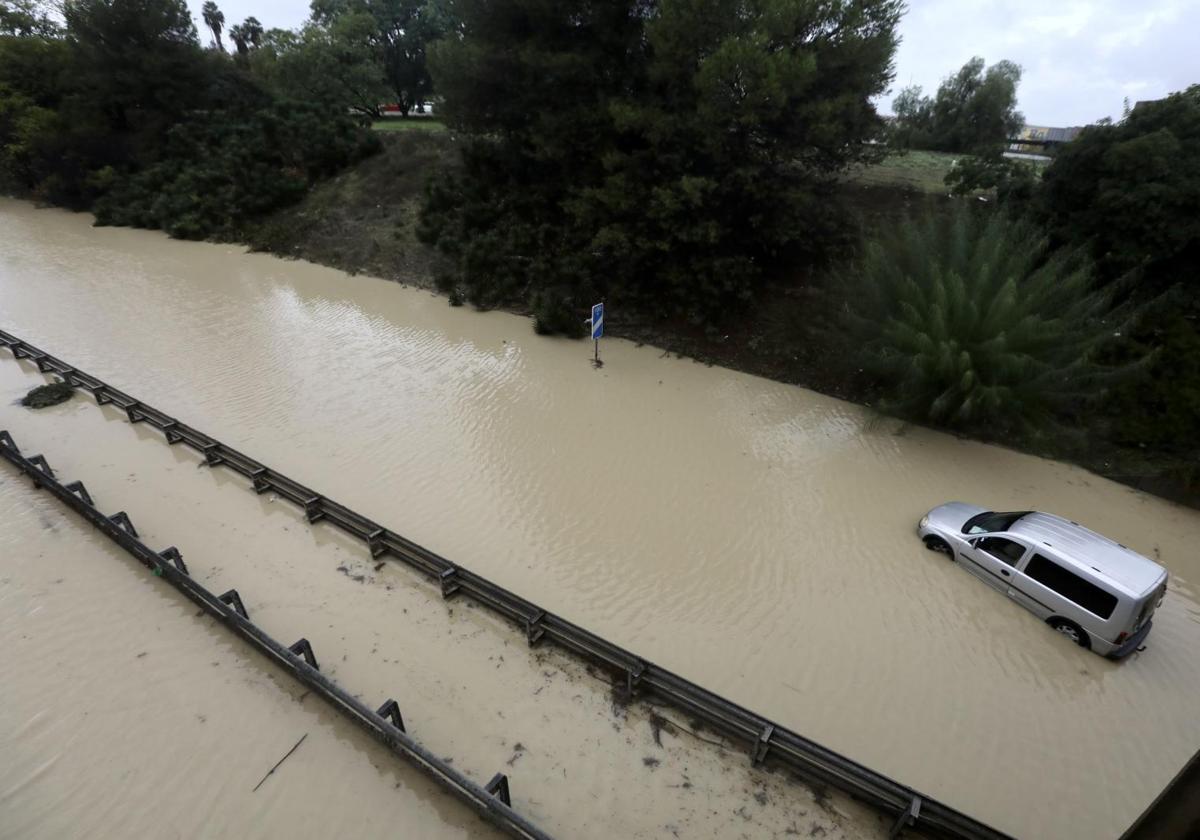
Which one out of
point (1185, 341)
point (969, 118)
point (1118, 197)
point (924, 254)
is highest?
point (969, 118)

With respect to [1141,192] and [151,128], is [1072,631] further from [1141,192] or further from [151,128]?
[151,128]

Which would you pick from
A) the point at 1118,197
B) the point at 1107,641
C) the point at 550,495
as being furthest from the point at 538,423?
the point at 1118,197

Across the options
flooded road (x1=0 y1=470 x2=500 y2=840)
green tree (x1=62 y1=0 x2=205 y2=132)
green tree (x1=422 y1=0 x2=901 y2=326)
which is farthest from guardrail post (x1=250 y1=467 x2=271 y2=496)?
green tree (x1=62 y1=0 x2=205 y2=132)

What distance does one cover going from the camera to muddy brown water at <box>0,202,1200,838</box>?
493 centimetres

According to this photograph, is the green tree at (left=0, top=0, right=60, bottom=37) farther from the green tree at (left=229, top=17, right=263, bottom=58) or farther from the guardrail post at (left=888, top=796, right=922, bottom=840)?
the guardrail post at (left=888, top=796, right=922, bottom=840)

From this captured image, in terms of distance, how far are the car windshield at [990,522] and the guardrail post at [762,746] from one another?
13.4 feet

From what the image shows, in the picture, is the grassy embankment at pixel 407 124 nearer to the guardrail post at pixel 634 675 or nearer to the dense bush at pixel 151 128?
the dense bush at pixel 151 128

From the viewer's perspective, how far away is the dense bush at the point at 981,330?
827 cm

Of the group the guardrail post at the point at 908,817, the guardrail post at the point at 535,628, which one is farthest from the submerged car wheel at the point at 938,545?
the guardrail post at the point at 535,628

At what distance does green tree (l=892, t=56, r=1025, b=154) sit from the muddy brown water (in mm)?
19061

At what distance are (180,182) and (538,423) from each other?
2422 cm

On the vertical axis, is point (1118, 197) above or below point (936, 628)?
above

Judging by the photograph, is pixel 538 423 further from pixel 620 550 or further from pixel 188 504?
pixel 188 504

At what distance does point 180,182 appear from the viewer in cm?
2344
